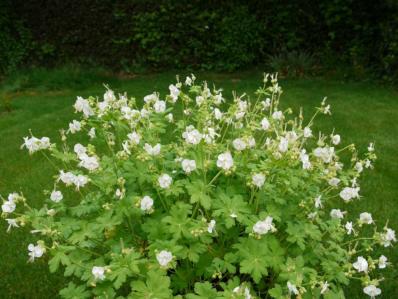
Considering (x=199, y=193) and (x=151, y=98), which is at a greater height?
(x=151, y=98)

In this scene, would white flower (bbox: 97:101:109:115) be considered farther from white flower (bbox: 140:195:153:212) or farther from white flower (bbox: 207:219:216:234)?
white flower (bbox: 207:219:216:234)

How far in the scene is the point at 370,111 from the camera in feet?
23.9

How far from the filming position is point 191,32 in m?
10.4

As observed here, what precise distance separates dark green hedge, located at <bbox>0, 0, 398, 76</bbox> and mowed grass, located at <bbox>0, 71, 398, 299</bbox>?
0.59 meters

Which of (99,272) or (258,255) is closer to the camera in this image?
(99,272)

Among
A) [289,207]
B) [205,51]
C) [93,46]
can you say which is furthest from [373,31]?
[289,207]

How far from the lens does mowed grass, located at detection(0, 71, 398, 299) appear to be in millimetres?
3912

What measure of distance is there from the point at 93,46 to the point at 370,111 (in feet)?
20.5

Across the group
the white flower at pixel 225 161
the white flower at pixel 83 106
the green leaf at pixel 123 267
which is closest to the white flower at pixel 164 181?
the white flower at pixel 225 161

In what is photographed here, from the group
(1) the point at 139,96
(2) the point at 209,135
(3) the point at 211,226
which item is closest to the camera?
(3) the point at 211,226

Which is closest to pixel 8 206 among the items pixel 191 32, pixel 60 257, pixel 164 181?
pixel 60 257

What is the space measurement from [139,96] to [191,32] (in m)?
2.57

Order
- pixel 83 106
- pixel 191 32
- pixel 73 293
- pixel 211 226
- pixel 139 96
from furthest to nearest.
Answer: pixel 191 32 < pixel 139 96 < pixel 83 106 < pixel 73 293 < pixel 211 226

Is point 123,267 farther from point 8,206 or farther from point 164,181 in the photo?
point 8,206
